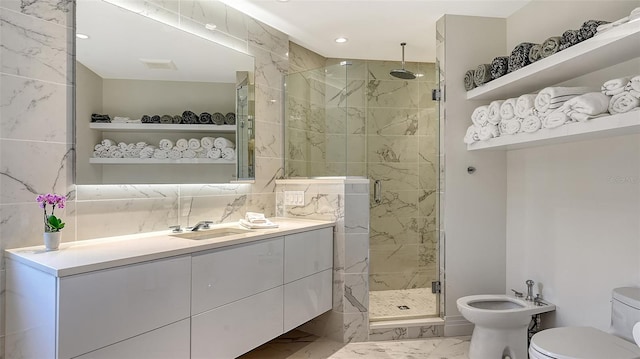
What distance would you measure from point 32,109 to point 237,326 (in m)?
1.43

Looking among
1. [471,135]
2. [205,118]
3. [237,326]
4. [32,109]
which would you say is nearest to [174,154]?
[205,118]

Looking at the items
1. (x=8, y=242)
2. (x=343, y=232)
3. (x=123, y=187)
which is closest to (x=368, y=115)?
(x=343, y=232)

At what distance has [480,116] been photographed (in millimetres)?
2578

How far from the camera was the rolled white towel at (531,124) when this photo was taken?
209 centimetres

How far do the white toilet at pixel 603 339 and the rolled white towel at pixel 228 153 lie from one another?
80.8 inches

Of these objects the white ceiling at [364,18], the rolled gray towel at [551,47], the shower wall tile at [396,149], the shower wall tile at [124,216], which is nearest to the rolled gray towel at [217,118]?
the shower wall tile at [124,216]

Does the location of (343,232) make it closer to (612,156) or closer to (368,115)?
(368,115)

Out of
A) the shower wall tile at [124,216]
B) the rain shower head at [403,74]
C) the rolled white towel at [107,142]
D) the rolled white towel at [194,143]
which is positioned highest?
the rain shower head at [403,74]

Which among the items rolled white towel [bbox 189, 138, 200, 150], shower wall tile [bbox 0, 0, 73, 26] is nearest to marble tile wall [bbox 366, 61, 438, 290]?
rolled white towel [bbox 189, 138, 200, 150]

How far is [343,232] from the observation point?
264cm

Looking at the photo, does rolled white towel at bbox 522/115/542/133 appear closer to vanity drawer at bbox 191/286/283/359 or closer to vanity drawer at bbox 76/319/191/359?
vanity drawer at bbox 191/286/283/359

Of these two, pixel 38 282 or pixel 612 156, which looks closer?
pixel 38 282

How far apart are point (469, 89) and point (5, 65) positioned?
9.07 ft

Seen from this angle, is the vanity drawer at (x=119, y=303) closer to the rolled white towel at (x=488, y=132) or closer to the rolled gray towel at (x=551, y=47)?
the rolled white towel at (x=488, y=132)
